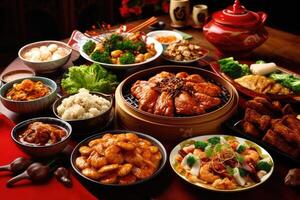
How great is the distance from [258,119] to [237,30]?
1.25m

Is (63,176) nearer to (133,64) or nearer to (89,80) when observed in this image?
(89,80)

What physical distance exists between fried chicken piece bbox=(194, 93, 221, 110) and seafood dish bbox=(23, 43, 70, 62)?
4.37ft

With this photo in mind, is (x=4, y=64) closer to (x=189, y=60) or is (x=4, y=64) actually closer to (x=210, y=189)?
(x=189, y=60)

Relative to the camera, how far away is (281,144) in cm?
252

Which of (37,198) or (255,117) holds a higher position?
(255,117)

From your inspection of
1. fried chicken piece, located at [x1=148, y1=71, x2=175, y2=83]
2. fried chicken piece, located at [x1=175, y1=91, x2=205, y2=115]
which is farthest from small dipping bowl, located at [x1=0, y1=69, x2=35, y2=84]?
fried chicken piece, located at [x1=175, y1=91, x2=205, y2=115]

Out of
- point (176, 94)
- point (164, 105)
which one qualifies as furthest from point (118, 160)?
point (176, 94)

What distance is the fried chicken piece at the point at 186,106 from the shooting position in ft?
9.14

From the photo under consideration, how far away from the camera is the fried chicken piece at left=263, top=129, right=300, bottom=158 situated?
8.12 ft

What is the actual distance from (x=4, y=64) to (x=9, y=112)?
323 centimetres

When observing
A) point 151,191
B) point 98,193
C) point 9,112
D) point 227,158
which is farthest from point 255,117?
point 9,112

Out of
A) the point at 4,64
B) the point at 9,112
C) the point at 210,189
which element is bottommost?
the point at 4,64

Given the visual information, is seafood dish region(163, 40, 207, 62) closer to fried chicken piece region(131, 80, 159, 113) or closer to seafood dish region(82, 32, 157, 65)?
seafood dish region(82, 32, 157, 65)

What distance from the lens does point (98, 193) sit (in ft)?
7.50
